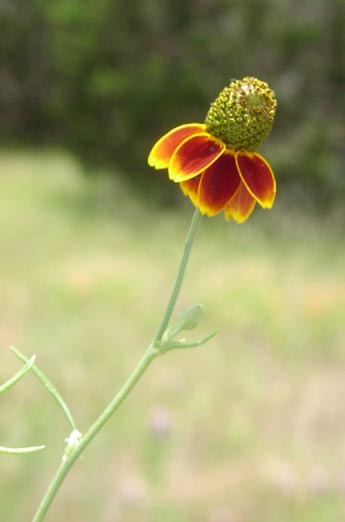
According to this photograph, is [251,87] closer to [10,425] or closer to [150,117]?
[10,425]

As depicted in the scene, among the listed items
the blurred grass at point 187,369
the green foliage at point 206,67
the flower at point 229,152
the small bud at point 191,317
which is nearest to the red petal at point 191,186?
the flower at point 229,152

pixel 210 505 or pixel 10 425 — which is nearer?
pixel 210 505

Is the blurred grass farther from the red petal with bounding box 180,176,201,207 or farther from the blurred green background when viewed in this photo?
the red petal with bounding box 180,176,201,207

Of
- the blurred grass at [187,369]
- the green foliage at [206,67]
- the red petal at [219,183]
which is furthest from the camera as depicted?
the green foliage at [206,67]

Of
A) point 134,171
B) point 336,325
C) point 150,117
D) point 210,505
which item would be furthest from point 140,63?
point 210,505

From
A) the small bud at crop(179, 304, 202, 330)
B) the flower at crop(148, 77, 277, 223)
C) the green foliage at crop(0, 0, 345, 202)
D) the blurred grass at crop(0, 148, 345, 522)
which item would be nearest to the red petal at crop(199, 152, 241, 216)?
the flower at crop(148, 77, 277, 223)

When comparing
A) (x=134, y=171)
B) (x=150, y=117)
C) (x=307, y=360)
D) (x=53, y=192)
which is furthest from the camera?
(x=53, y=192)

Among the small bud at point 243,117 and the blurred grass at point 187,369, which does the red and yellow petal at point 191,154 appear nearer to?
the small bud at point 243,117
